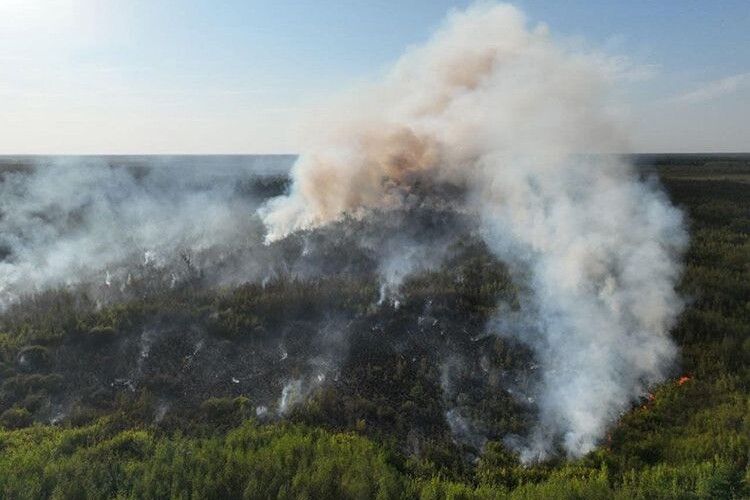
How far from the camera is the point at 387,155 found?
47.0 m

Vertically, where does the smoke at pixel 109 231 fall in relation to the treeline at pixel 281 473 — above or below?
above

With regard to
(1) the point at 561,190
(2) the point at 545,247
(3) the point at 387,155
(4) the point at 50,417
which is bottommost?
(4) the point at 50,417

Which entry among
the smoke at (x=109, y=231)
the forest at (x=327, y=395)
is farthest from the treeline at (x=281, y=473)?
the smoke at (x=109, y=231)

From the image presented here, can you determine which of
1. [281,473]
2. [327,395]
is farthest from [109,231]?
[281,473]

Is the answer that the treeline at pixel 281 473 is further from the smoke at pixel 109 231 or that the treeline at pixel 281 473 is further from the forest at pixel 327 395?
the smoke at pixel 109 231

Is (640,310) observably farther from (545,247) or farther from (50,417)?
(50,417)

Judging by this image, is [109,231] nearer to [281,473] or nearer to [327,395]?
[327,395]

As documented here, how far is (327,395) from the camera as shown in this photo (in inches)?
859

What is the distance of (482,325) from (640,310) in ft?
21.6

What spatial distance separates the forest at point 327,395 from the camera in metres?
16.5

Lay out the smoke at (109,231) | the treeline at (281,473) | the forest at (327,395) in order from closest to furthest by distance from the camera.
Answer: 1. the treeline at (281,473)
2. the forest at (327,395)
3. the smoke at (109,231)

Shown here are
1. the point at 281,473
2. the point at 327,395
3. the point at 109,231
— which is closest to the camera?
the point at 281,473

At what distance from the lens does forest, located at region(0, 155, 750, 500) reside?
651 inches

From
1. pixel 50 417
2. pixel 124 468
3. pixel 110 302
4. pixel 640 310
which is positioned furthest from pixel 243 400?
pixel 640 310
